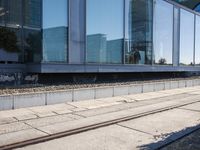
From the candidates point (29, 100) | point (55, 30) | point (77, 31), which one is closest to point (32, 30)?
point (55, 30)

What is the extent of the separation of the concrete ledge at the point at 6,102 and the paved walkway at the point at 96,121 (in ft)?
1.01

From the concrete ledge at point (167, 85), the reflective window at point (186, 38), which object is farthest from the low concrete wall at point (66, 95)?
the reflective window at point (186, 38)

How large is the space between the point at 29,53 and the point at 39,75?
131cm

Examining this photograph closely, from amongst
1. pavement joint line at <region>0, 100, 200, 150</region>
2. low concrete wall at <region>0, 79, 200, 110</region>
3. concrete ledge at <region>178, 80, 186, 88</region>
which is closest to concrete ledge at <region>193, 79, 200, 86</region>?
concrete ledge at <region>178, 80, 186, 88</region>

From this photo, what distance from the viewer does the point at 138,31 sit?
70.3 ft

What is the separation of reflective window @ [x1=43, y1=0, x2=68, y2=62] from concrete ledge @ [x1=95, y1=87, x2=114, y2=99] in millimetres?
3041

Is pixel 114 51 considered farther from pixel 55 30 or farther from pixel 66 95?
pixel 66 95

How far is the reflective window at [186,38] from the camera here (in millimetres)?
27078

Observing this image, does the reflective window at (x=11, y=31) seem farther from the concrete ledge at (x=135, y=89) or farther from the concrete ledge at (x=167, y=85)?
the concrete ledge at (x=167, y=85)

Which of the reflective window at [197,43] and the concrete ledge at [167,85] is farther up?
the reflective window at [197,43]

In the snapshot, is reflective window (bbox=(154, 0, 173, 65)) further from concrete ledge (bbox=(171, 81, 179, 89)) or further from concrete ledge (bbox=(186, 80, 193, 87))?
concrete ledge (bbox=(171, 81, 179, 89))

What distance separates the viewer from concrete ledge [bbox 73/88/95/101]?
12781mm

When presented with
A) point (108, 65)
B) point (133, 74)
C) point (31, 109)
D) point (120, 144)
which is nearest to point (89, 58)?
point (108, 65)

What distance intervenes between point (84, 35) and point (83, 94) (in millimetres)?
5012
